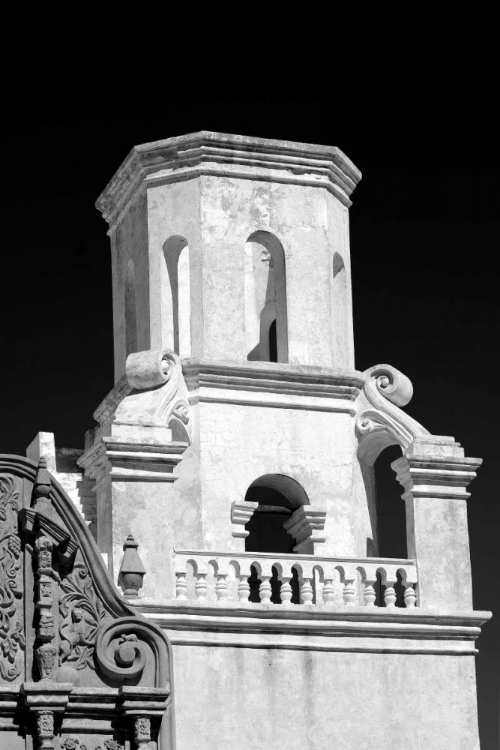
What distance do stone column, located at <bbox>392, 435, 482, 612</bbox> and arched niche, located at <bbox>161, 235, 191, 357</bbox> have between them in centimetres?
300

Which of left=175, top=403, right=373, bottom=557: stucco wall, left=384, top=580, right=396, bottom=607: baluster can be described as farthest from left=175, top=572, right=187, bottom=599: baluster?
left=384, top=580, right=396, bottom=607: baluster

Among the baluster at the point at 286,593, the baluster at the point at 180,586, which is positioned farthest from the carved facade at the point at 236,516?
the baluster at the point at 286,593

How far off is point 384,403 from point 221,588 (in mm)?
3197

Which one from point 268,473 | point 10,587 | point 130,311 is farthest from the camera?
point 130,311

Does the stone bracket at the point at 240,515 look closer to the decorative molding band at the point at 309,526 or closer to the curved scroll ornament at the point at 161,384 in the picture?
the decorative molding band at the point at 309,526

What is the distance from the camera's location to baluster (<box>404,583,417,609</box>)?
1224 inches

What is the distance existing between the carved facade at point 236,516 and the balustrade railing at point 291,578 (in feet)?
0.08

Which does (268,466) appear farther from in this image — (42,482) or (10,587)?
(10,587)

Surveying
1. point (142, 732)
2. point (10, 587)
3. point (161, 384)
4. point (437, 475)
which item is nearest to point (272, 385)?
point (161, 384)

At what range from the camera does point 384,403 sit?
32.2 meters

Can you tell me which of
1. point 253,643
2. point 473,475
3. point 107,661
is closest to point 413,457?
point 473,475

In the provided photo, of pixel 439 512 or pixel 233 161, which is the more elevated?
pixel 233 161

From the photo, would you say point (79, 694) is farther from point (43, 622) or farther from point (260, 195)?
point (260, 195)

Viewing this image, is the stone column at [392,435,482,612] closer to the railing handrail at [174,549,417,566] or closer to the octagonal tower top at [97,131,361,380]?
the railing handrail at [174,549,417,566]
